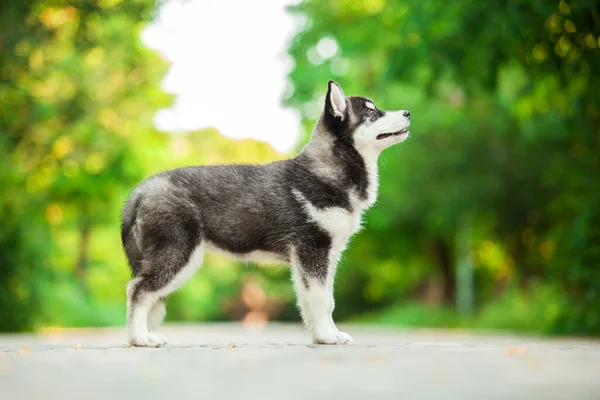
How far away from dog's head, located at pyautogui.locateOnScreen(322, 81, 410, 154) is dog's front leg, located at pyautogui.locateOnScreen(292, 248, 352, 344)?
88cm

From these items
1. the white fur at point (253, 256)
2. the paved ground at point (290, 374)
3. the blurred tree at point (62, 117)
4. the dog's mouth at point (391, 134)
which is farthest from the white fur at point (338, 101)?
the blurred tree at point (62, 117)

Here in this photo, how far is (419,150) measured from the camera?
27.1m

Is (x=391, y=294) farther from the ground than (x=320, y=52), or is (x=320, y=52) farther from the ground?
(x=320, y=52)

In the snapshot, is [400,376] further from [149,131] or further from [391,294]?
[391,294]

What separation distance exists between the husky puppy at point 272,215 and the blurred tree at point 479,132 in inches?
66.2

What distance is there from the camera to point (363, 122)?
615cm

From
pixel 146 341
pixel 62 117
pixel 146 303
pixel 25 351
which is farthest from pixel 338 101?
pixel 62 117

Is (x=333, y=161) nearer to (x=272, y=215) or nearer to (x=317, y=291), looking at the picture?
(x=272, y=215)

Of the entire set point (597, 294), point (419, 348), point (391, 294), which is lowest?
point (391, 294)

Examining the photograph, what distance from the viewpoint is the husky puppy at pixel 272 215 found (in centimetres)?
586

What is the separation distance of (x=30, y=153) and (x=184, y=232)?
547 inches

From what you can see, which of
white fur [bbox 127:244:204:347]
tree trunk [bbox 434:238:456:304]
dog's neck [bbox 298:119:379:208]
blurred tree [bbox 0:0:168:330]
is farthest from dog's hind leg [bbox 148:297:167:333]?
tree trunk [bbox 434:238:456:304]

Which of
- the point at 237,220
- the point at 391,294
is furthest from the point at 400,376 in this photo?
the point at 391,294

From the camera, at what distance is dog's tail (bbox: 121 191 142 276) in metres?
6.06
